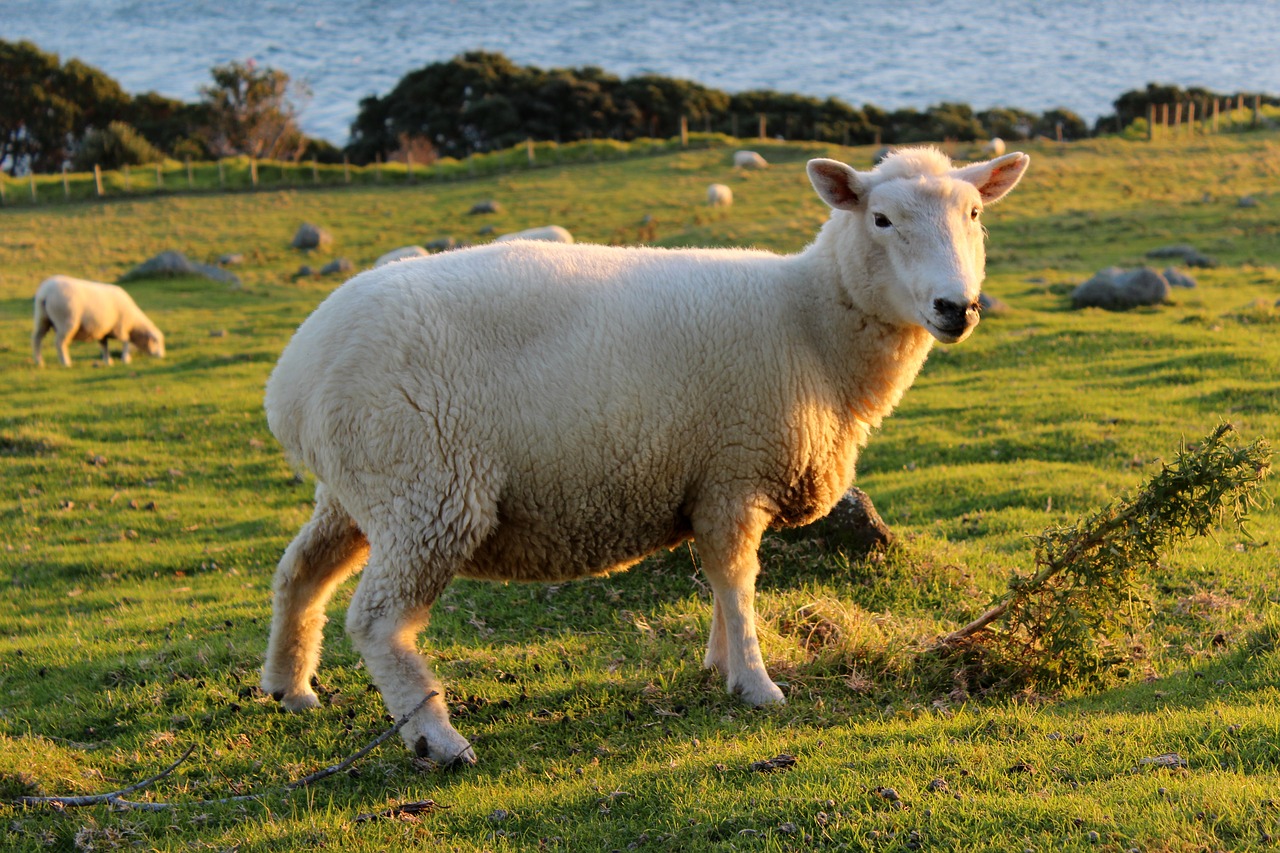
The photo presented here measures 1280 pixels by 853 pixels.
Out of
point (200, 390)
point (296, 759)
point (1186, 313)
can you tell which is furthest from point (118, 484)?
point (1186, 313)

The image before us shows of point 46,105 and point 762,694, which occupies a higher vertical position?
point 46,105

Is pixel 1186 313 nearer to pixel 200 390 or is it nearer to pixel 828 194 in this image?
pixel 828 194

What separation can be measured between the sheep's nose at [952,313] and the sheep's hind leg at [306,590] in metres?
3.47

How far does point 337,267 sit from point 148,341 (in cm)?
1054

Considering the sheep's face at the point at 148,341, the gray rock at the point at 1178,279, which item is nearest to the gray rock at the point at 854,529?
the gray rock at the point at 1178,279

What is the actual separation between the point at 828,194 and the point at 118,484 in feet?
33.5

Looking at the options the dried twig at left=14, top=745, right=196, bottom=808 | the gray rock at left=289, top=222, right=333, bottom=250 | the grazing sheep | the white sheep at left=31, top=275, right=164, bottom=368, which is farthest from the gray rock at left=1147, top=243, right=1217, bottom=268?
the dried twig at left=14, top=745, right=196, bottom=808

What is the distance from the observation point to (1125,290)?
19797mm

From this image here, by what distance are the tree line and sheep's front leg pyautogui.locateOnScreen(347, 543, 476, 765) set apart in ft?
196

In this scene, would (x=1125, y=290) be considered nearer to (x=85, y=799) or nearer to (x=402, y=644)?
(x=402, y=644)

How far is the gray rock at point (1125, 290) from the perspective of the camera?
19719 mm

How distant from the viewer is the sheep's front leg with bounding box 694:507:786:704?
6.09 meters

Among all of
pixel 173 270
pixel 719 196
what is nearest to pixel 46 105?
pixel 173 270

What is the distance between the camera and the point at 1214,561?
322 inches
